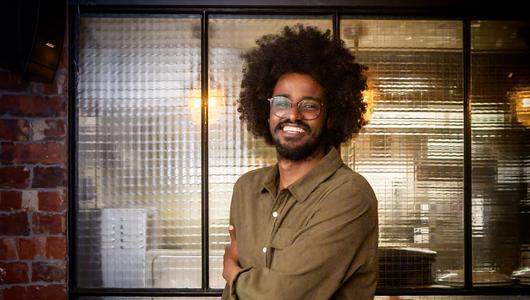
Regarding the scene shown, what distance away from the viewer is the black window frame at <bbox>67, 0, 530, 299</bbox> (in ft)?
12.0

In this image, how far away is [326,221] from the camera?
2111 mm

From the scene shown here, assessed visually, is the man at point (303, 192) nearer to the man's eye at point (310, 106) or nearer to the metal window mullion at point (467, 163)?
the man's eye at point (310, 106)

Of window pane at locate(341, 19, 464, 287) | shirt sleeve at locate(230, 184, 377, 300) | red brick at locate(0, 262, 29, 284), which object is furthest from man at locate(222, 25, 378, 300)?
red brick at locate(0, 262, 29, 284)

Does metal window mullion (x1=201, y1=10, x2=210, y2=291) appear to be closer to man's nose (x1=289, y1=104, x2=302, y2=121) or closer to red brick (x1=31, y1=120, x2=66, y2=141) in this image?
red brick (x1=31, y1=120, x2=66, y2=141)

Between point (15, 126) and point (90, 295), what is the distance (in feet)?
3.88

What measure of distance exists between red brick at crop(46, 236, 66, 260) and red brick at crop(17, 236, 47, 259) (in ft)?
0.11

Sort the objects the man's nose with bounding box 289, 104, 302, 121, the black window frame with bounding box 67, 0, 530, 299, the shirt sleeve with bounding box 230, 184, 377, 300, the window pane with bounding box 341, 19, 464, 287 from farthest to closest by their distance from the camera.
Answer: the window pane with bounding box 341, 19, 464, 287 → the black window frame with bounding box 67, 0, 530, 299 → the man's nose with bounding box 289, 104, 302, 121 → the shirt sleeve with bounding box 230, 184, 377, 300

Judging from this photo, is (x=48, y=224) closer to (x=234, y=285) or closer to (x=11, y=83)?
(x=11, y=83)

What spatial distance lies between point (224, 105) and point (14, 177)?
140cm

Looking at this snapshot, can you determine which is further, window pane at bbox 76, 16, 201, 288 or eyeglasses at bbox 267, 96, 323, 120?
window pane at bbox 76, 16, 201, 288

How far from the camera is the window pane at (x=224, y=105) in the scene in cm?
372

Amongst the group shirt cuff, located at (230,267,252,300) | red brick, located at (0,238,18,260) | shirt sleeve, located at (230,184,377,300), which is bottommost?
red brick, located at (0,238,18,260)

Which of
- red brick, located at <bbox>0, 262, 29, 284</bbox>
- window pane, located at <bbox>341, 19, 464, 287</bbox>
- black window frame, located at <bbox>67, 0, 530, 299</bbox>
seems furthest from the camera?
window pane, located at <bbox>341, 19, 464, 287</bbox>

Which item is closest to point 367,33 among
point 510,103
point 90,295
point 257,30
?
point 257,30
